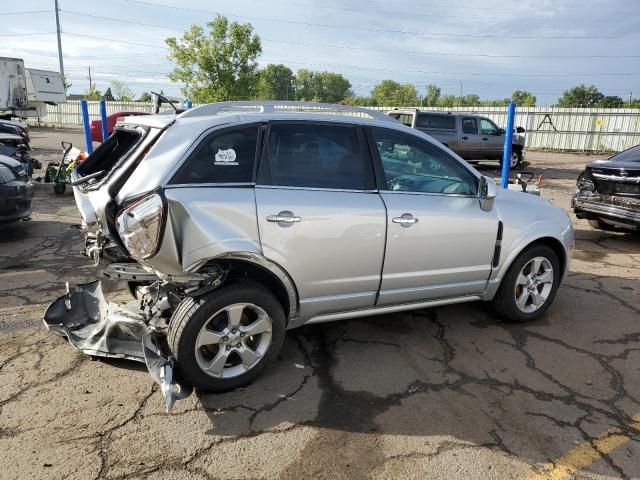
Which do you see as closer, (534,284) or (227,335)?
(227,335)

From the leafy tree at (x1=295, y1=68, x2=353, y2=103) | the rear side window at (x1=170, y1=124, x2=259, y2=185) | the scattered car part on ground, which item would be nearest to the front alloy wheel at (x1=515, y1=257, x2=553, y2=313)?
the rear side window at (x1=170, y1=124, x2=259, y2=185)

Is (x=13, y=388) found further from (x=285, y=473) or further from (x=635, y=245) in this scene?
(x=635, y=245)

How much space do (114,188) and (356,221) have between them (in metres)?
1.59

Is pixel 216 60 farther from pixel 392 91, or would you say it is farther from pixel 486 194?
pixel 392 91

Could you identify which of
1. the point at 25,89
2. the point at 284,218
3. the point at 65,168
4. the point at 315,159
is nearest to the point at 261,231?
the point at 284,218

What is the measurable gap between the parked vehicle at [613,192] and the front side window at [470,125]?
29.8 feet

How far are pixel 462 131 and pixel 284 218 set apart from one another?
14.7 m

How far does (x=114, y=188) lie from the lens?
3.11 metres

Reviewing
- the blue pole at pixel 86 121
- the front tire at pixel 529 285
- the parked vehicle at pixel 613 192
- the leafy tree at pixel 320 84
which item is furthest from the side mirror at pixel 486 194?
the leafy tree at pixel 320 84

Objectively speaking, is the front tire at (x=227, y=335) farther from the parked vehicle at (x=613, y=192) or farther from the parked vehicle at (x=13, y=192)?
the parked vehicle at (x=613, y=192)

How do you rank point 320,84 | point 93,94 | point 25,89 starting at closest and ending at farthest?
point 25,89
point 93,94
point 320,84

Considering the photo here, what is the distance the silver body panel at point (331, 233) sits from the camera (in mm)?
2996

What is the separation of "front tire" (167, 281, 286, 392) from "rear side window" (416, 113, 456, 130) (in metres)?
→ 13.7

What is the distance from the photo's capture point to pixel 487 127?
17094mm
